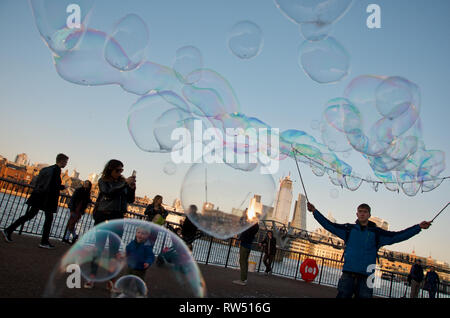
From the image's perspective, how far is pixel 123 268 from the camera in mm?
2811

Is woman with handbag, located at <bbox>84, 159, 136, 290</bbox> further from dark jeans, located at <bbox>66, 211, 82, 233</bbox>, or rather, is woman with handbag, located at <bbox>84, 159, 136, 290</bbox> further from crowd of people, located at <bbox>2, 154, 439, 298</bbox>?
dark jeans, located at <bbox>66, 211, 82, 233</bbox>

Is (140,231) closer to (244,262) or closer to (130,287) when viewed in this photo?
(130,287)

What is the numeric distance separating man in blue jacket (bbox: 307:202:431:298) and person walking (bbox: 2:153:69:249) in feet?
17.7

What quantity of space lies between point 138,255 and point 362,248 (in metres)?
2.77

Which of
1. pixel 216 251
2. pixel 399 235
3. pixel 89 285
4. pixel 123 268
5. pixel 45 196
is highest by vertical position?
pixel 399 235

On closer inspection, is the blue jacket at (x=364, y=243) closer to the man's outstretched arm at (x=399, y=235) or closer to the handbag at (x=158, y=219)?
the man's outstretched arm at (x=399, y=235)

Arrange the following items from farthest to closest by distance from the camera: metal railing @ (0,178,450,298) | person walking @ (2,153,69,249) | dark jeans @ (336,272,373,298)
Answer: metal railing @ (0,178,450,298) < person walking @ (2,153,69,249) < dark jeans @ (336,272,373,298)

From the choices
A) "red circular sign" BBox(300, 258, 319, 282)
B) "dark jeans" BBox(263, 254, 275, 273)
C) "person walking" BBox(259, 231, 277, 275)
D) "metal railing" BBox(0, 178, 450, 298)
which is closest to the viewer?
"metal railing" BBox(0, 178, 450, 298)

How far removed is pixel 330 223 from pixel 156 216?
4.41m

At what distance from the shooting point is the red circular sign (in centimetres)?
1180

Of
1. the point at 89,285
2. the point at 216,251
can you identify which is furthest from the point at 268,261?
the point at 89,285

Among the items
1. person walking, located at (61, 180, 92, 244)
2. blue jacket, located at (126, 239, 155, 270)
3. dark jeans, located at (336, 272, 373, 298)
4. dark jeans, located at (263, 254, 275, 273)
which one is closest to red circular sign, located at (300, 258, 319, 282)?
dark jeans, located at (263, 254, 275, 273)
